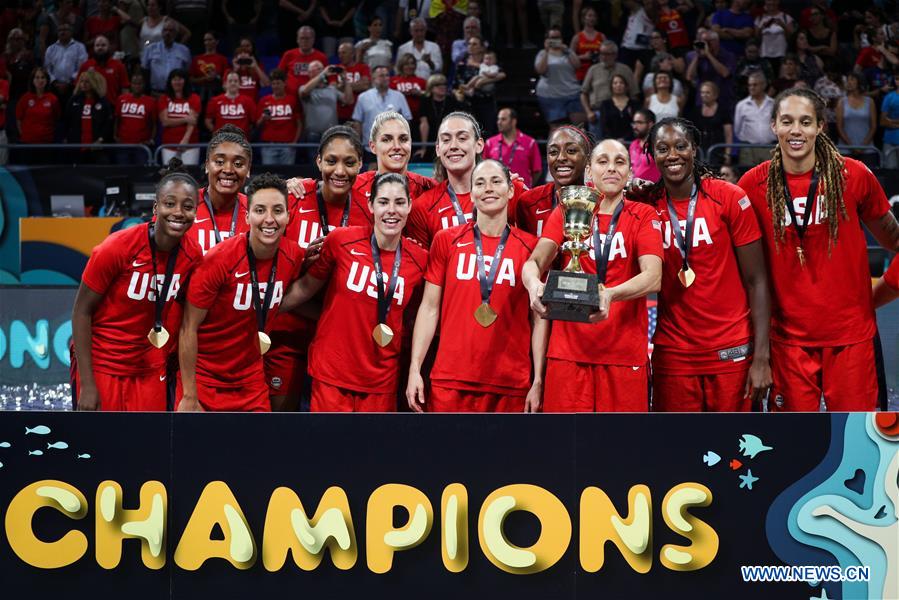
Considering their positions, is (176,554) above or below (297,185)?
below

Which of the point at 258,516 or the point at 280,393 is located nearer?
the point at 258,516

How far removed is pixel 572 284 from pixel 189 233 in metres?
2.25

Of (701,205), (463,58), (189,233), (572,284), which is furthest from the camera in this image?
(463,58)

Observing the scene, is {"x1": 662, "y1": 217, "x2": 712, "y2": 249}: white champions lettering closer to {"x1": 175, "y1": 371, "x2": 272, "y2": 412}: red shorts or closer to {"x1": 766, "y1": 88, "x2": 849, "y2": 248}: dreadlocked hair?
{"x1": 766, "y1": 88, "x2": 849, "y2": 248}: dreadlocked hair

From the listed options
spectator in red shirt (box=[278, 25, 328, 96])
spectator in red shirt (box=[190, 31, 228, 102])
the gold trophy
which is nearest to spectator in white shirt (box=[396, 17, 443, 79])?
spectator in red shirt (box=[278, 25, 328, 96])

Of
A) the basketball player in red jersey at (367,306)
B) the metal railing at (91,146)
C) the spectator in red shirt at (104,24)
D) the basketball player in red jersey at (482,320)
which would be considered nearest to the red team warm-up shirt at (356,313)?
the basketball player in red jersey at (367,306)

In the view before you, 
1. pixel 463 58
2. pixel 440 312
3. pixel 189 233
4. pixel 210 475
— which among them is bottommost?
pixel 210 475

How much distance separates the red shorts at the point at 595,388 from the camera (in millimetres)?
5387

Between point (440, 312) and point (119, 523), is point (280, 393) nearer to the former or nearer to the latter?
point (440, 312)

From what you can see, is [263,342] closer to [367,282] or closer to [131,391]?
[367,282]

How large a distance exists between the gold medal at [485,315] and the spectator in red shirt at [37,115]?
10.3m

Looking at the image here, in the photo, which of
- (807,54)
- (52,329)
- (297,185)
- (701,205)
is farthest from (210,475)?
(807,54)

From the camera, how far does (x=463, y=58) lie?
46.0 ft

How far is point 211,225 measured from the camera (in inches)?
238
